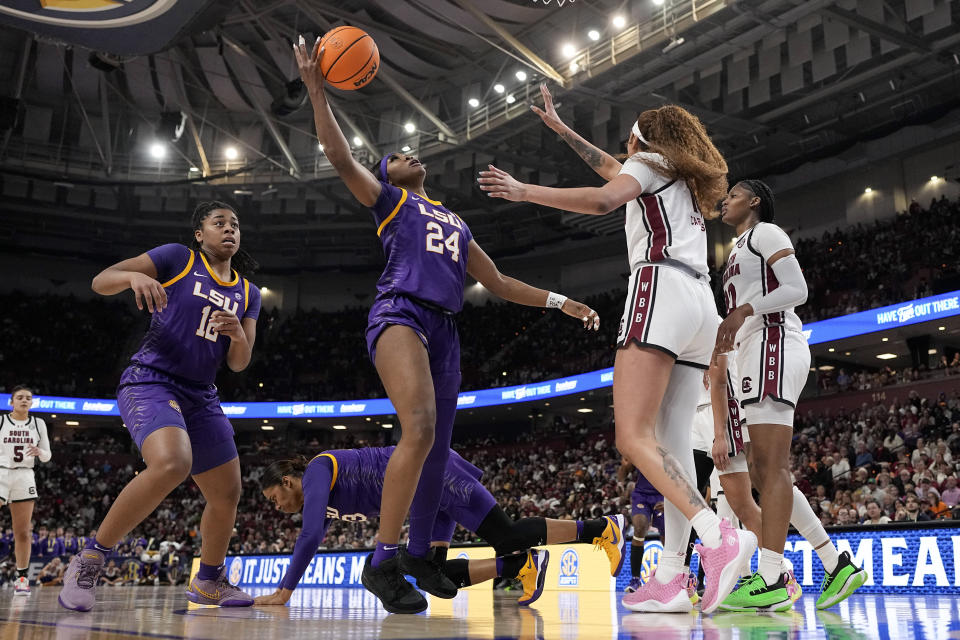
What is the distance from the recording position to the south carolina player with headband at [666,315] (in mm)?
3145

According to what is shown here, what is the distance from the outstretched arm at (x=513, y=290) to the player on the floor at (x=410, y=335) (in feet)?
0.30

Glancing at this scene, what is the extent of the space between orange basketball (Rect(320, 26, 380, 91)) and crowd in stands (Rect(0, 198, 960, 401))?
19293mm

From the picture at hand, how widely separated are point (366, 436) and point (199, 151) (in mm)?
13209

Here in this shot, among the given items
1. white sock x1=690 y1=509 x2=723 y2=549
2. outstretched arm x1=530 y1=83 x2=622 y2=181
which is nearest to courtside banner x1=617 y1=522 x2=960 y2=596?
white sock x1=690 y1=509 x2=723 y2=549

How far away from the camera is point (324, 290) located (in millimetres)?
35781

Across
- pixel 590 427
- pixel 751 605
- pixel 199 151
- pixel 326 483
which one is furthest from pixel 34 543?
pixel 751 605

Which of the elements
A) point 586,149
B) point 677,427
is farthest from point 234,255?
point 677,427

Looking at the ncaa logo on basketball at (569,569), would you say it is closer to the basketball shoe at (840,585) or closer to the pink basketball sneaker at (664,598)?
the basketball shoe at (840,585)

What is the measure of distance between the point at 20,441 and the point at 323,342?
25041mm

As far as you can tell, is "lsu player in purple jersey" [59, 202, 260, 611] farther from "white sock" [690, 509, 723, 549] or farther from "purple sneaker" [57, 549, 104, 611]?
"white sock" [690, 509, 723, 549]

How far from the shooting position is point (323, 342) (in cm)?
3284

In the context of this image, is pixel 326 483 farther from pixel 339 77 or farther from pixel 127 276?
pixel 339 77

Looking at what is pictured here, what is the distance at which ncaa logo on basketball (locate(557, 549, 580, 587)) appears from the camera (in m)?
9.13

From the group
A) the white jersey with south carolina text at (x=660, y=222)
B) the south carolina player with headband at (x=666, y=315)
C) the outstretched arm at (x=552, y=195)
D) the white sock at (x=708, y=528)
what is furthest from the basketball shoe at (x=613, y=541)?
the outstretched arm at (x=552, y=195)
